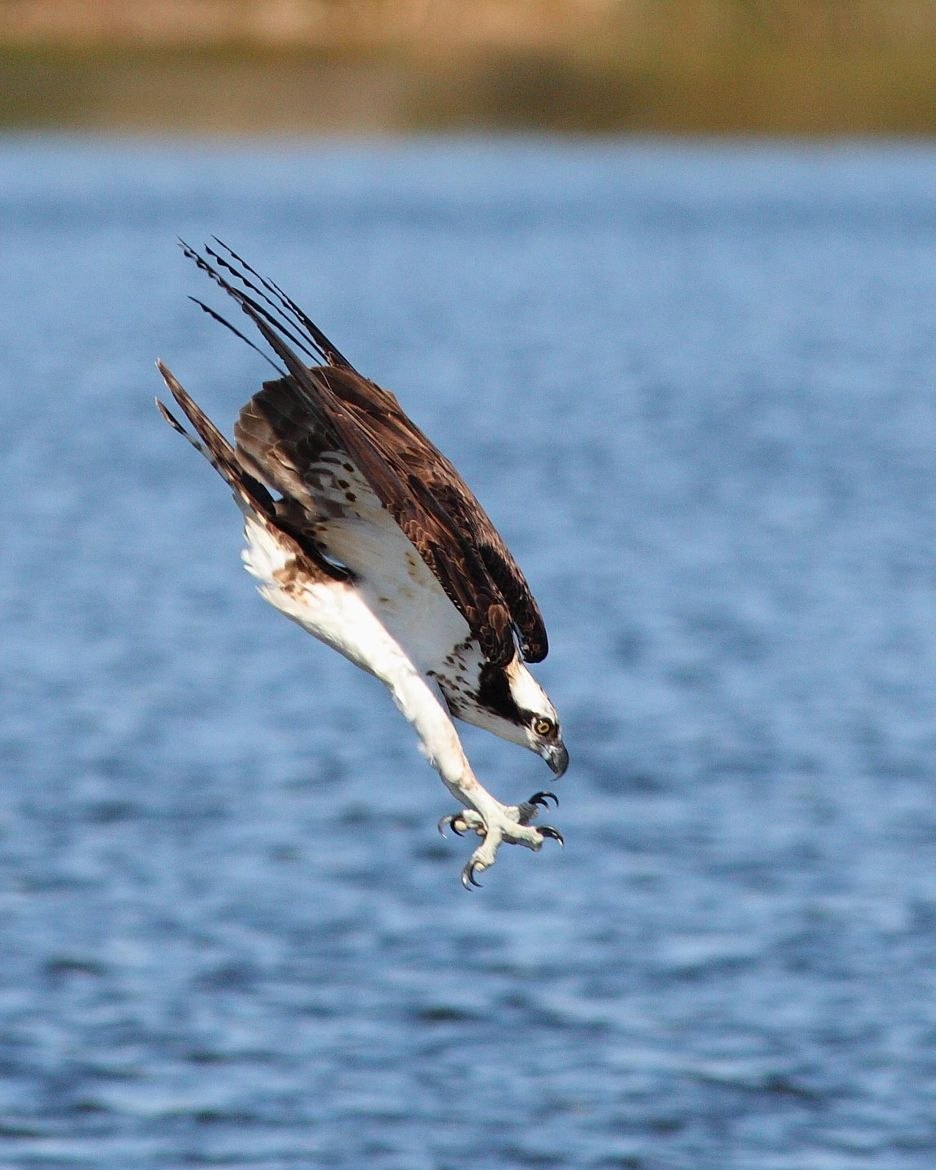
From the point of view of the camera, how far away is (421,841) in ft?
54.3

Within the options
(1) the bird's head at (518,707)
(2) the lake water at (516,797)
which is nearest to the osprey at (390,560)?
(1) the bird's head at (518,707)

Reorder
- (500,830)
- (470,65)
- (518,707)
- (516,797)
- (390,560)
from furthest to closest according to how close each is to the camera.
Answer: (470,65), (516,797), (390,560), (518,707), (500,830)

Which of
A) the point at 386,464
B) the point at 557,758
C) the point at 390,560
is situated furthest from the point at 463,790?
the point at 386,464

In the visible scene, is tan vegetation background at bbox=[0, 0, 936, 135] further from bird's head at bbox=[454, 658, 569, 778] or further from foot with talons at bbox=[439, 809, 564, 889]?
foot with talons at bbox=[439, 809, 564, 889]

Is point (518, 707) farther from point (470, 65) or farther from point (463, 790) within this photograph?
point (470, 65)

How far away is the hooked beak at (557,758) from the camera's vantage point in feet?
20.7

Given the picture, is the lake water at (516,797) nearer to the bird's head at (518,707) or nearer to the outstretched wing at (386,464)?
the bird's head at (518,707)

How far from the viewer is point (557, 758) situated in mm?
6352

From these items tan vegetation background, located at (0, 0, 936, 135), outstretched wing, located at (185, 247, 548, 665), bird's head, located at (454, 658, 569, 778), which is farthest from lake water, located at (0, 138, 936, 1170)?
tan vegetation background, located at (0, 0, 936, 135)

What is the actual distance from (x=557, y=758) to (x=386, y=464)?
34.6 inches

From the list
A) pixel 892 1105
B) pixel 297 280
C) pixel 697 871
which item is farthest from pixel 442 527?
pixel 297 280

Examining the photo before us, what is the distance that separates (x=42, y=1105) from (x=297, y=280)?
37.9 m

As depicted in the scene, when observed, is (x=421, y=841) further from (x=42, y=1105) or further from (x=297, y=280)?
(x=297, y=280)

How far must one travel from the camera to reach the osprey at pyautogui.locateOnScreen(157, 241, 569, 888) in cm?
633
